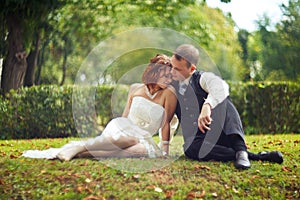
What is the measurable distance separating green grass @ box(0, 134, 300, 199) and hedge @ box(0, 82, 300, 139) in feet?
16.9

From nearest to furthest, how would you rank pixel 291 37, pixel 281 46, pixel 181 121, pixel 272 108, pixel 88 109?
pixel 181 121
pixel 88 109
pixel 272 108
pixel 291 37
pixel 281 46

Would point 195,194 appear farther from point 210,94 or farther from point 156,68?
point 156,68

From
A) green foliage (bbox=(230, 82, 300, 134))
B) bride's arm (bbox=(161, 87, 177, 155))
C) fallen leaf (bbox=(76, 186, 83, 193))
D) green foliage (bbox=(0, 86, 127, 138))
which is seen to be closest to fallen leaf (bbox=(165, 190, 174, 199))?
fallen leaf (bbox=(76, 186, 83, 193))

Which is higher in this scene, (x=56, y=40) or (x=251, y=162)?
(x=56, y=40)

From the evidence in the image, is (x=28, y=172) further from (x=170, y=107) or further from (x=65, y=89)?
(x=65, y=89)

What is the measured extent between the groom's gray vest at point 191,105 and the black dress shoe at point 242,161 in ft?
1.67

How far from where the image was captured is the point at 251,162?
5496 millimetres

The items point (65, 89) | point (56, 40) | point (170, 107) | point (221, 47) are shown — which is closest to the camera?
point (170, 107)

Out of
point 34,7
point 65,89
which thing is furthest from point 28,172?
point 34,7

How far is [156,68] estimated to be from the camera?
5.75 metres

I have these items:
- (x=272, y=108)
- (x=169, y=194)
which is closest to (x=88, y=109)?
(x=272, y=108)

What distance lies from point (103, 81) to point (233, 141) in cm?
640

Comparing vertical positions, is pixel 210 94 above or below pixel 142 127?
above

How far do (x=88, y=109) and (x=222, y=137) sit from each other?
6212mm
